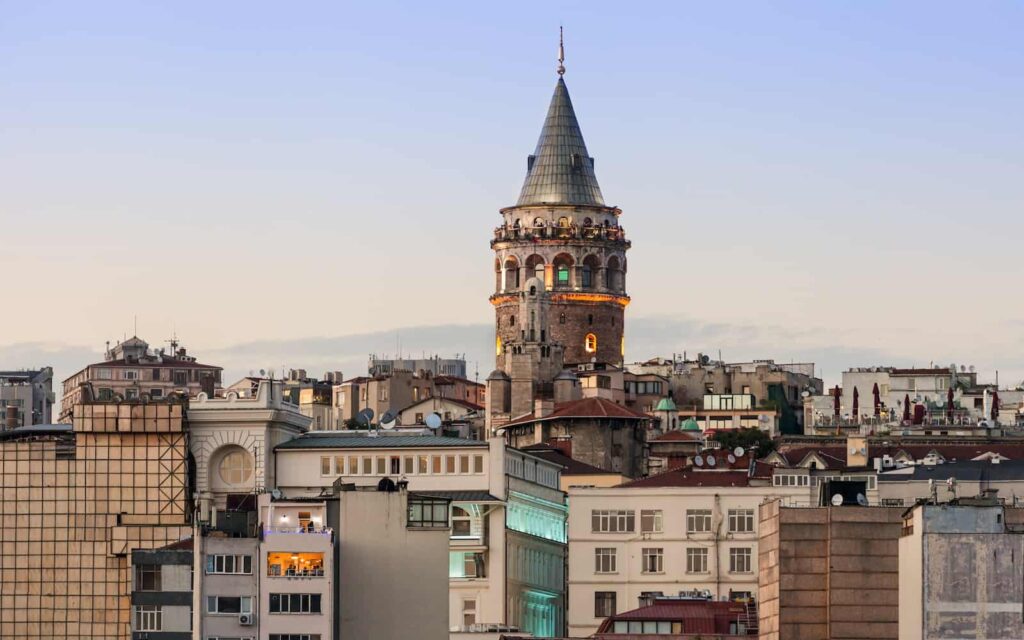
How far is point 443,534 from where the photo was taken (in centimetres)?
12406

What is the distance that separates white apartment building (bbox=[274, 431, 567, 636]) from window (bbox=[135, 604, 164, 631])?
559 inches

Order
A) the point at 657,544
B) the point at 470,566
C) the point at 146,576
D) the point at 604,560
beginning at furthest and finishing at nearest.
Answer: the point at 657,544 < the point at 604,560 < the point at 470,566 < the point at 146,576

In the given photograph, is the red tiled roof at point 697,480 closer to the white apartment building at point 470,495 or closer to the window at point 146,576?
the white apartment building at point 470,495

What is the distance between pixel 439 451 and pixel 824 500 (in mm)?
22274

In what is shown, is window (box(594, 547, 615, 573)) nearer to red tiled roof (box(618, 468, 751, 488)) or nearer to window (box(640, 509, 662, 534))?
window (box(640, 509, 662, 534))

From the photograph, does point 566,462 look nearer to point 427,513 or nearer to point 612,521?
point 612,521

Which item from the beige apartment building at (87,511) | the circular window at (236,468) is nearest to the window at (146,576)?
the beige apartment building at (87,511)

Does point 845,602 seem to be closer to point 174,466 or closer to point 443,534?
point 443,534

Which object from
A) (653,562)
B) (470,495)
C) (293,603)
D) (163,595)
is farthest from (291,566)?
(653,562)

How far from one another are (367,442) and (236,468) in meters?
5.27

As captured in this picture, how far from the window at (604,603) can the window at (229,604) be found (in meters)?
27.6

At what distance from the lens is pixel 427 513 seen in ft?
414

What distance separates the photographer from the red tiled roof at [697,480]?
154 metres

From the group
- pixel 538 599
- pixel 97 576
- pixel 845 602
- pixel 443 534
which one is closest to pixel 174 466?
pixel 97 576
